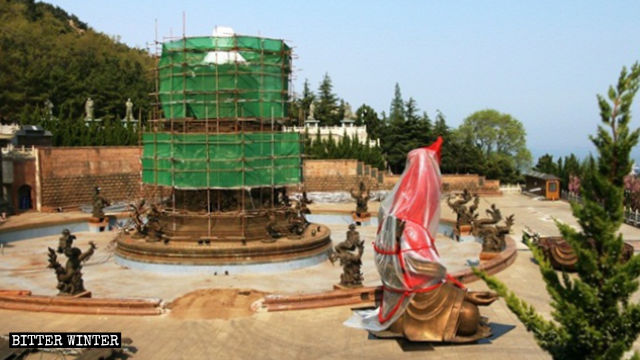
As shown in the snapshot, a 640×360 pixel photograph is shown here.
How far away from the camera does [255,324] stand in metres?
15.0

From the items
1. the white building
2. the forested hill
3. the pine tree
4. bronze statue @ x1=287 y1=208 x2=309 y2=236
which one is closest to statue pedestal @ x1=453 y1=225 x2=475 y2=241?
bronze statue @ x1=287 y1=208 x2=309 y2=236

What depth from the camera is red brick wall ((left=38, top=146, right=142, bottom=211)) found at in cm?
3469

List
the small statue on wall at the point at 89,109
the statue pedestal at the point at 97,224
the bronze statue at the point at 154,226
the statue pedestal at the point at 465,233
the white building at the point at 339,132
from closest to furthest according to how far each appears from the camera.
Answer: the bronze statue at the point at 154,226, the statue pedestal at the point at 465,233, the statue pedestal at the point at 97,224, the small statue on wall at the point at 89,109, the white building at the point at 339,132

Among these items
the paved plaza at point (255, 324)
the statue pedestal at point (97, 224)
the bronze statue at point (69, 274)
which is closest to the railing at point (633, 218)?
the paved plaza at point (255, 324)

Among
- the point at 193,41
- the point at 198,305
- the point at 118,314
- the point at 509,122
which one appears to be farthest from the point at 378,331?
the point at 509,122

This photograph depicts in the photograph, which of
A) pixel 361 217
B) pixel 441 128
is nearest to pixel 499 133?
pixel 441 128

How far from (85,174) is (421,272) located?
1145 inches

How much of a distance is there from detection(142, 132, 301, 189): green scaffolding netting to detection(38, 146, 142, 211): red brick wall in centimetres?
1334

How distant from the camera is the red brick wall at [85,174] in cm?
3469

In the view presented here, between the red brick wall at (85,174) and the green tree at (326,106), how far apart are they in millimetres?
36637

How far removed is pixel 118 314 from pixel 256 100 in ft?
36.1

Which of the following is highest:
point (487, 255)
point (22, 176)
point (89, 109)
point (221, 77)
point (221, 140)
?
point (89, 109)

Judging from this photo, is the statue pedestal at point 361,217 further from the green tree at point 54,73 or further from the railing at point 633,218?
the green tree at point 54,73

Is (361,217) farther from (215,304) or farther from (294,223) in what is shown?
(215,304)
